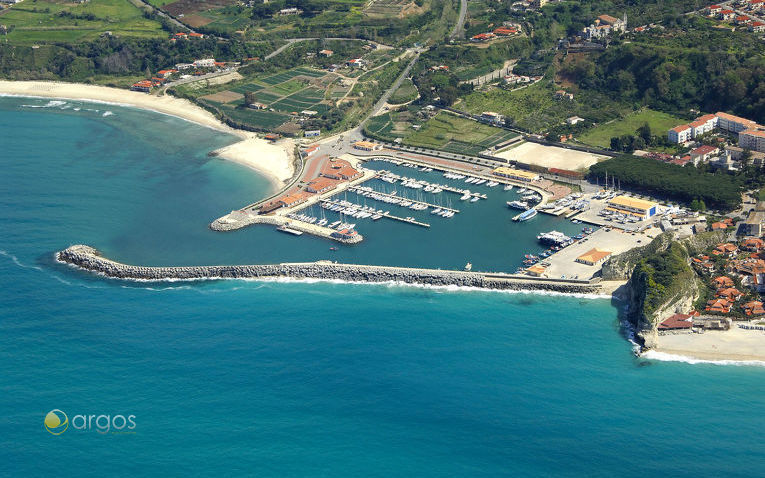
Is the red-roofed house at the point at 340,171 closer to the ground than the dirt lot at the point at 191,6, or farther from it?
closer to the ground

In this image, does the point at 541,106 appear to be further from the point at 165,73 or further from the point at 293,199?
the point at 165,73

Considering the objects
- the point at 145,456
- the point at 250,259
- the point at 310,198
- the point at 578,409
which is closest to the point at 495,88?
the point at 310,198

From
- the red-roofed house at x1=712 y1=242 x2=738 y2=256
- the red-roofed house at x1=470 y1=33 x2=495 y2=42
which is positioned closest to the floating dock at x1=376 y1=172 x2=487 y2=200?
the red-roofed house at x1=712 y1=242 x2=738 y2=256

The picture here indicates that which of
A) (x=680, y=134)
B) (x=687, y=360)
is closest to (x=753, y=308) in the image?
(x=687, y=360)

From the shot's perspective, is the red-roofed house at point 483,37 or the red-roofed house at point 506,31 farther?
the red-roofed house at point 506,31

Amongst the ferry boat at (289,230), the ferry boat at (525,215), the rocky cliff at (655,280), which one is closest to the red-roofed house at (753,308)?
the rocky cliff at (655,280)

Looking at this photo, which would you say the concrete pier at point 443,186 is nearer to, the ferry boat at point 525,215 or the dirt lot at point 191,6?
the ferry boat at point 525,215

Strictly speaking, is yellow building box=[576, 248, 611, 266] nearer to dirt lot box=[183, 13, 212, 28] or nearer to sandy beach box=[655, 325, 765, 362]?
sandy beach box=[655, 325, 765, 362]
